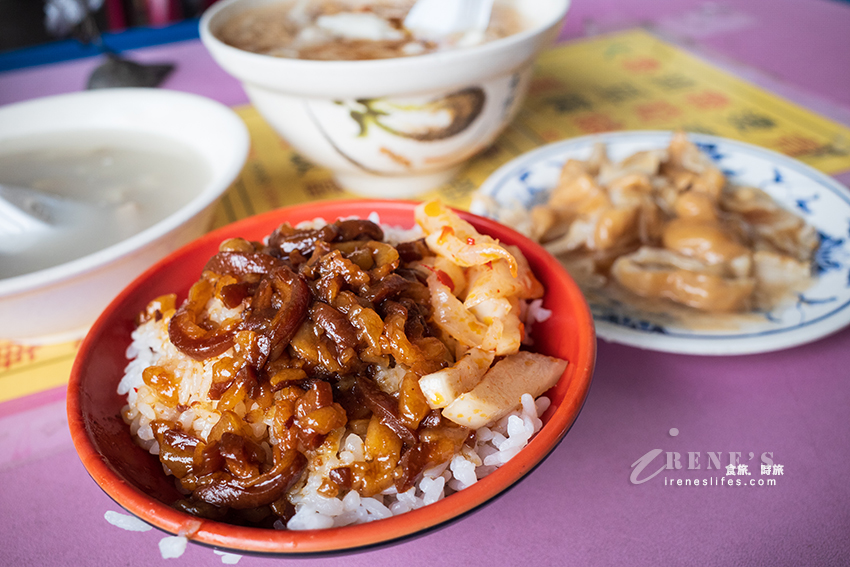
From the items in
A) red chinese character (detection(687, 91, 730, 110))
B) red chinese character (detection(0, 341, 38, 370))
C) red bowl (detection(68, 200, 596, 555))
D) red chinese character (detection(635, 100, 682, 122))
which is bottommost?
red chinese character (detection(0, 341, 38, 370))

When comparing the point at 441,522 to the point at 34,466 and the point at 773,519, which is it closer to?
the point at 773,519

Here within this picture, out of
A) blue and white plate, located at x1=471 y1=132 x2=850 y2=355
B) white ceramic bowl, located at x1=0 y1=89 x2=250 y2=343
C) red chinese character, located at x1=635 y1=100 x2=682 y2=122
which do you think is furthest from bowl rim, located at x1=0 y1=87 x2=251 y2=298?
red chinese character, located at x1=635 y1=100 x2=682 y2=122

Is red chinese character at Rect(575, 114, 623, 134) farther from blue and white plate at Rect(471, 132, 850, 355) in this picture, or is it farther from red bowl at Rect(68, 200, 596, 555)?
red bowl at Rect(68, 200, 596, 555)

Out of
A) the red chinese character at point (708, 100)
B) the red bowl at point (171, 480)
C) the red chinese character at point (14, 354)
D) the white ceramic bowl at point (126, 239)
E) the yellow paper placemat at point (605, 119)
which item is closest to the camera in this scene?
the red bowl at point (171, 480)

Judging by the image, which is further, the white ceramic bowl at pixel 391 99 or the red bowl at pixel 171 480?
the white ceramic bowl at pixel 391 99

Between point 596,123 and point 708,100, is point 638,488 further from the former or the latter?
point 708,100

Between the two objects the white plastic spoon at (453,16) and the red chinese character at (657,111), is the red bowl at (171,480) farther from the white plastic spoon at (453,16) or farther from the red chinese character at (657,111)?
the red chinese character at (657,111)

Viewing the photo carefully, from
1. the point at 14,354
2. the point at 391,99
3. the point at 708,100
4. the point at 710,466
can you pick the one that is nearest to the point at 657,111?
the point at 708,100

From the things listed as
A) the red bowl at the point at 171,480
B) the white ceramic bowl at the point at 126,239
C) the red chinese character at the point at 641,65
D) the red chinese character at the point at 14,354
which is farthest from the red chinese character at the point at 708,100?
the red chinese character at the point at 14,354

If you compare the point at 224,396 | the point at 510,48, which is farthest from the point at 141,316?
the point at 510,48
